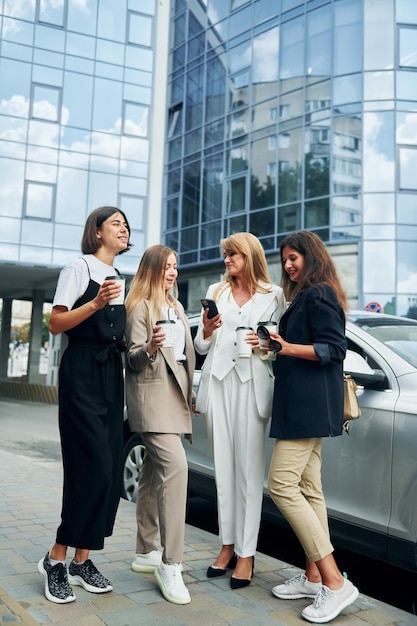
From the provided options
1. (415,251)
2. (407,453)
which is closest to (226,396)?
(407,453)

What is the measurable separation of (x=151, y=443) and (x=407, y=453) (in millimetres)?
1368

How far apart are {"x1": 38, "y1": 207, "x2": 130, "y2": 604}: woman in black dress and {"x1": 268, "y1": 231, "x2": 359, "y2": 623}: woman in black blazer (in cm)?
83

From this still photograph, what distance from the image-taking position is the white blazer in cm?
371

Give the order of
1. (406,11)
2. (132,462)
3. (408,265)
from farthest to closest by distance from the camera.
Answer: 1. (406,11)
2. (408,265)
3. (132,462)

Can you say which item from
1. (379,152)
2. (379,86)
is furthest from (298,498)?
(379,86)

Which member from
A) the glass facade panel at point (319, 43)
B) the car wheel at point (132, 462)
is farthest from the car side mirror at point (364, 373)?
the glass facade panel at point (319, 43)

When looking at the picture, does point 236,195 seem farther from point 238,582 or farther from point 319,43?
point 238,582

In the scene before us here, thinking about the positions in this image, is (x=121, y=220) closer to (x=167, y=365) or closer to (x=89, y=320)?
(x=89, y=320)

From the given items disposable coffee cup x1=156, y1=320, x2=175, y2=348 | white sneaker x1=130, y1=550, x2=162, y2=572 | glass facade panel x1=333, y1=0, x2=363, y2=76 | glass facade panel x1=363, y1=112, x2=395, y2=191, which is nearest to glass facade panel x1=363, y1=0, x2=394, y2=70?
glass facade panel x1=333, y1=0, x2=363, y2=76

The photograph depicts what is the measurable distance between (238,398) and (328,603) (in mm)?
1152

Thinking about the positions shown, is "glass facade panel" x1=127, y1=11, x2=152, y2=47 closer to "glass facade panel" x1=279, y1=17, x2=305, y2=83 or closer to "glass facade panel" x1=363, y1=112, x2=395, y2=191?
"glass facade panel" x1=279, y1=17, x2=305, y2=83

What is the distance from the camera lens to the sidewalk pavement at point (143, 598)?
310 cm

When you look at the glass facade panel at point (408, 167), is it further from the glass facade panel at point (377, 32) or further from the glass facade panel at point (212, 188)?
the glass facade panel at point (212, 188)

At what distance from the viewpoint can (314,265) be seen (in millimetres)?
3484
